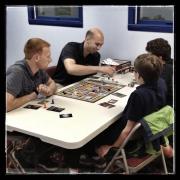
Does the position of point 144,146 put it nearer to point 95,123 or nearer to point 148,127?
point 148,127

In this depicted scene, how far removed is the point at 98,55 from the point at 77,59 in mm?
177

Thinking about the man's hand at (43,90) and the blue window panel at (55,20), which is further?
the man's hand at (43,90)

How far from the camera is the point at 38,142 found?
1748 mm

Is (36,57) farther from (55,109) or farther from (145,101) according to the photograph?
(145,101)

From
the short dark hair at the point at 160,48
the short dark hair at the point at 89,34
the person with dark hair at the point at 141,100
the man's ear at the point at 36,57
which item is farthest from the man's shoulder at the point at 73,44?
the person with dark hair at the point at 141,100

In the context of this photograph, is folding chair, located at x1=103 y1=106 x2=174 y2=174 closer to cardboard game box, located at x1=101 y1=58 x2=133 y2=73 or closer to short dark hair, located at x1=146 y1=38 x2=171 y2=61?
short dark hair, located at x1=146 y1=38 x2=171 y2=61

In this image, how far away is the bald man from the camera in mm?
2250

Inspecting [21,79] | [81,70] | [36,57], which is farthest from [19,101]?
[81,70]

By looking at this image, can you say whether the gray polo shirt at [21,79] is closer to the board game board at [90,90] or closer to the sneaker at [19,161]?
the board game board at [90,90]

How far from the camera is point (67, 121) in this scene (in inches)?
63.3

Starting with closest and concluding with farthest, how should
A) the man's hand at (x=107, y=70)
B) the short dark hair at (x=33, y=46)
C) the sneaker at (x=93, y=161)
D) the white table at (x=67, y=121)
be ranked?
the white table at (x=67, y=121) < the sneaker at (x=93, y=161) < the short dark hair at (x=33, y=46) < the man's hand at (x=107, y=70)

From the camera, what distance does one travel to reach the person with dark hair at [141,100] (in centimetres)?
163

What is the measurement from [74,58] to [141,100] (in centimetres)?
93

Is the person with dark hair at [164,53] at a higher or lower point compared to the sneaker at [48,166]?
higher
